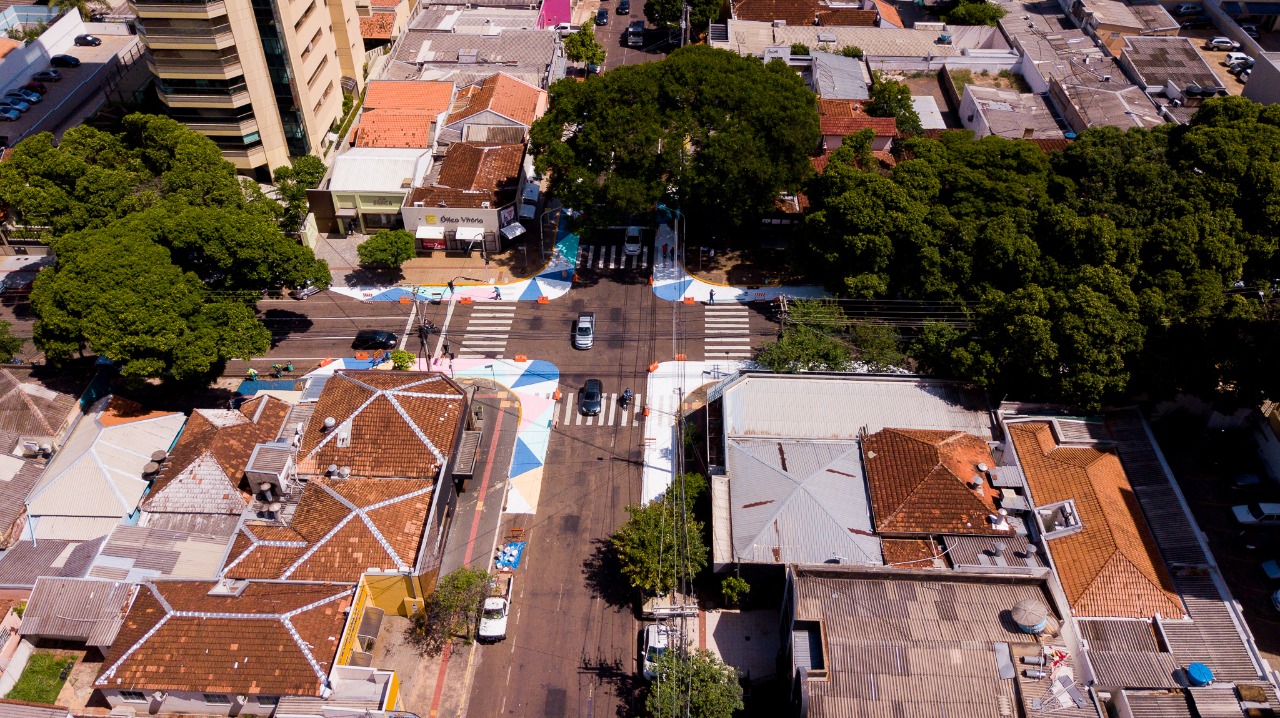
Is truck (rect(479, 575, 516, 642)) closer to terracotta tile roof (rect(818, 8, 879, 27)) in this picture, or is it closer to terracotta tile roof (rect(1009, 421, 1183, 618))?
terracotta tile roof (rect(1009, 421, 1183, 618))

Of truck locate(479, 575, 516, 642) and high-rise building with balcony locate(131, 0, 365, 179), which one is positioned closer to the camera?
truck locate(479, 575, 516, 642)

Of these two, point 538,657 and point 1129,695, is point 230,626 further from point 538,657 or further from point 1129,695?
point 1129,695

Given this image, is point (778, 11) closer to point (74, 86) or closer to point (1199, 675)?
point (74, 86)

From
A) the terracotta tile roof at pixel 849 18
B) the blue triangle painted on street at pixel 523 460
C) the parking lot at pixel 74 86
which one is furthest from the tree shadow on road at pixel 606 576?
→ the parking lot at pixel 74 86

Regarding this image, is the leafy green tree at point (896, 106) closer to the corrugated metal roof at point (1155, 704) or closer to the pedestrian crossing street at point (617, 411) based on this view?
the pedestrian crossing street at point (617, 411)

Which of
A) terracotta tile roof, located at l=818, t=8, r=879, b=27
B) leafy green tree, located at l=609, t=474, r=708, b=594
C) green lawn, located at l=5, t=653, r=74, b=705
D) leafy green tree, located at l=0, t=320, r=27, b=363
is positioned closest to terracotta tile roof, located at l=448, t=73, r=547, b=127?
terracotta tile roof, located at l=818, t=8, r=879, b=27

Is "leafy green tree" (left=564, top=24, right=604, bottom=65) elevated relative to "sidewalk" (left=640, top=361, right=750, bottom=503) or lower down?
elevated

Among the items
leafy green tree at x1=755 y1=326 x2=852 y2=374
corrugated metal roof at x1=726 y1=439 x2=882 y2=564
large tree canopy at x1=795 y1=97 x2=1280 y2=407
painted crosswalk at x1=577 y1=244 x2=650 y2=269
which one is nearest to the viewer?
corrugated metal roof at x1=726 y1=439 x2=882 y2=564
